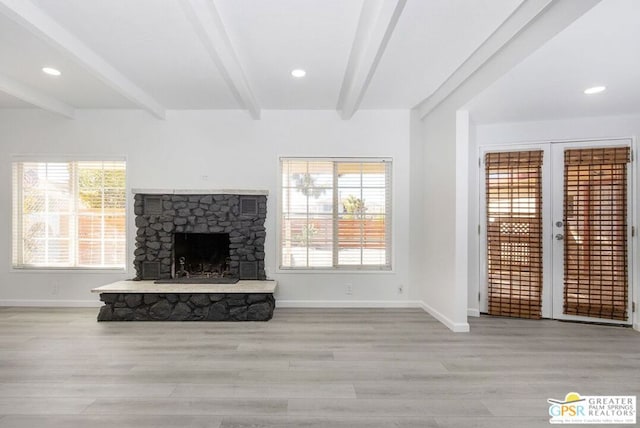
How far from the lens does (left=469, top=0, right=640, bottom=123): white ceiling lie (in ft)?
7.02

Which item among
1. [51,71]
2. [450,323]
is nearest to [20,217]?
[51,71]

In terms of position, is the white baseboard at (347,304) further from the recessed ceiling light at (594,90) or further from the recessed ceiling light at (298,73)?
the recessed ceiling light at (594,90)

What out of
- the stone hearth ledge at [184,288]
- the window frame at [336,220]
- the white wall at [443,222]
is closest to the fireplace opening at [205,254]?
the stone hearth ledge at [184,288]

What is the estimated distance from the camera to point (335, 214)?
466cm

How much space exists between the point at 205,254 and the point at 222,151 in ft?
4.76

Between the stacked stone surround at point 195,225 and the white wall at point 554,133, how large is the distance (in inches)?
111

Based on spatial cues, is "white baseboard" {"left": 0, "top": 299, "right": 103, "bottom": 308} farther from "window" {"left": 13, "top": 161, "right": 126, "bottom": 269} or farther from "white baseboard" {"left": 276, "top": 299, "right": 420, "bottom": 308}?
"white baseboard" {"left": 276, "top": 299, "right": 420, "bottom": 308}

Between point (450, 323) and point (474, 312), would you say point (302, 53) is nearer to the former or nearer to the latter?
point (450, 323)

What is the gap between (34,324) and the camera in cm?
380

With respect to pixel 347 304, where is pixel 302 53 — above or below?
above

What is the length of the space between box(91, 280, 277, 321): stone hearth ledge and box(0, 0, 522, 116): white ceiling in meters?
2.28

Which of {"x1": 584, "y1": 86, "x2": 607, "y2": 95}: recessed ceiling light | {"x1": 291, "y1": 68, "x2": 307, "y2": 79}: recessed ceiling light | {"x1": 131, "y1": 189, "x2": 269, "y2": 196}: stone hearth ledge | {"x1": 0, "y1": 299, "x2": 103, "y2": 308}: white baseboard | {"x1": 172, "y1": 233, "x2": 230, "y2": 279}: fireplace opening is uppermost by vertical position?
{"x1": 291, "y1": 68, "x2": 307, "y2": 79}: recessed ceiling light

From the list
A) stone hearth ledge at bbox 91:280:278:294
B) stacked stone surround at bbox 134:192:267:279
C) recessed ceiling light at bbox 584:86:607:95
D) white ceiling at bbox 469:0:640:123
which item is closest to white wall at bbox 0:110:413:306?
stacked stone surround at bbox 134:192:267:279

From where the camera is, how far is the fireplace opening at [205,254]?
14.8 ft
